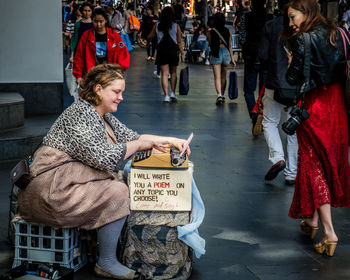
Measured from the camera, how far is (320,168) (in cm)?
490

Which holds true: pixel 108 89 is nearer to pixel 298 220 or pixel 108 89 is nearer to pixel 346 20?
pixel 298 220

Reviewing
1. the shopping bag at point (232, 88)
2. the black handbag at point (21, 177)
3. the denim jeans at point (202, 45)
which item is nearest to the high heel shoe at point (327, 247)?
the black handbag at point (21, 177)

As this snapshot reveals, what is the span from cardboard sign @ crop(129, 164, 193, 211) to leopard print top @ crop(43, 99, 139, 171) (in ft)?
0.55

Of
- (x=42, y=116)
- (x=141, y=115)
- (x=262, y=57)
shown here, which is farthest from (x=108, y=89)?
(x=141, y=115)

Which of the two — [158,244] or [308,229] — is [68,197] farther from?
[308,229]

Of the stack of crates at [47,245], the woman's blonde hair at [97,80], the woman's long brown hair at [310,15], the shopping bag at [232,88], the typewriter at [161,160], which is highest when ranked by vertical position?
the woman's long brown hair at [310,15]

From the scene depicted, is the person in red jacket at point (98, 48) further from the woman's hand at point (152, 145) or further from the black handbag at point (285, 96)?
the woman's hand at point (152, 145)

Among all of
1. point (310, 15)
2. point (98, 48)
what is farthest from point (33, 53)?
point (310, 15)

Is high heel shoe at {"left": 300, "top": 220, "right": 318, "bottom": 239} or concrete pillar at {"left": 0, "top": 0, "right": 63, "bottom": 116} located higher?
concrete pillar at {"left": 0, "top": 0, "right": 63, "bottom": 116}

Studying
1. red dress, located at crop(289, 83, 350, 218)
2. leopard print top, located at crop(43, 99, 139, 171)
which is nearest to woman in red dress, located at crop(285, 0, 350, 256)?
red dress, located at crop(289, 83, 350, 218)

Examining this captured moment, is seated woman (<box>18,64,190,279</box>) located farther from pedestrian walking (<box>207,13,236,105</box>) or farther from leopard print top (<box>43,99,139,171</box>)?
pedestrian walking (<box>207,13,236,105</box>)

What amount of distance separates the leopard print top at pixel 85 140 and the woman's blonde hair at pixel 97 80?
0.07m

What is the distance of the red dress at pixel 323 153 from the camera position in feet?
15.9

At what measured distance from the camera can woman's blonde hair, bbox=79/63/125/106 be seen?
14.0 ft
